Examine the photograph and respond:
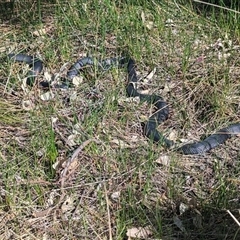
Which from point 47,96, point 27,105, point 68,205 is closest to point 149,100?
point 47,96

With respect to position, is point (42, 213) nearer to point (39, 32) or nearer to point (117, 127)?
point (117, 127)

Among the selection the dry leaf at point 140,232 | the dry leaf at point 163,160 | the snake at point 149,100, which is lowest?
the snake at point 149,100

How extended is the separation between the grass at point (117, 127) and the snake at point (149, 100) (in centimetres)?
4

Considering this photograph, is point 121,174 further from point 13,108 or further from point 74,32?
point 74,32

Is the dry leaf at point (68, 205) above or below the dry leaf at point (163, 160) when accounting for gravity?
below

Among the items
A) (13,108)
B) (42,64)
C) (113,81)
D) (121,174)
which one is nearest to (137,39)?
(113,81)

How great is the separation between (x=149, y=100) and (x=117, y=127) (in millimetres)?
365

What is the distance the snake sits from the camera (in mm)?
3271

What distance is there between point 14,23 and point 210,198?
2.46 metres

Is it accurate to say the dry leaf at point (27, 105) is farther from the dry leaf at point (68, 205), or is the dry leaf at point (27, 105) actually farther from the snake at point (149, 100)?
the dry leaf at point (68, 205)

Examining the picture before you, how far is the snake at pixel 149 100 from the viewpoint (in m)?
3.27

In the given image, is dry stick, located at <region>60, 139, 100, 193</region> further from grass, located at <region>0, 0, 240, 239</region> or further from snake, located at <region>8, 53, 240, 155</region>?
snake, located at <region>8, 53, 240, 155</region>

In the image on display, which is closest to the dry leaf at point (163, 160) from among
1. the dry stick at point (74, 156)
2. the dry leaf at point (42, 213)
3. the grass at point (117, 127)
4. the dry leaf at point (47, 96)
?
the grass at point (117, 127)

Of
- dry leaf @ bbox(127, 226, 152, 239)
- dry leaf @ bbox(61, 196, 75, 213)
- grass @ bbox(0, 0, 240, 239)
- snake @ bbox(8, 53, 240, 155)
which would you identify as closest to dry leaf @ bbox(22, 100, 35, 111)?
grass @ bbox(0, 0, 240, 239)
